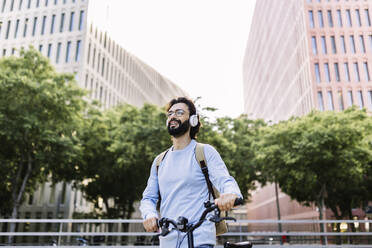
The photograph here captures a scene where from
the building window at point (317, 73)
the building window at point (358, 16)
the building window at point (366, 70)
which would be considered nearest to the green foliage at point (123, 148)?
the building window at point (317, 73)

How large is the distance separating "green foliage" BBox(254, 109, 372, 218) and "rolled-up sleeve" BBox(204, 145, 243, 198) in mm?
18265

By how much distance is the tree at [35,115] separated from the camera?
57.1ft

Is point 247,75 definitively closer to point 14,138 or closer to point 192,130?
point 14,138

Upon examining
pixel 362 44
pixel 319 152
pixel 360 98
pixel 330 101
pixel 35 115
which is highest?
pixel 362 44

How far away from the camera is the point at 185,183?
2455 millimetres

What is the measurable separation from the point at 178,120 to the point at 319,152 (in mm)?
18607

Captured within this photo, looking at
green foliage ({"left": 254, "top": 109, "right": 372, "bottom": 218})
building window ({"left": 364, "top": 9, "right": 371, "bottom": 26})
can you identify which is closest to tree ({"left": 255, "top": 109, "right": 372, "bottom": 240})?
green foliage ({"left": 254, "top": 109, "right": 372, "bottom": 218})

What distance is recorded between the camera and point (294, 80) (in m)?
50.3

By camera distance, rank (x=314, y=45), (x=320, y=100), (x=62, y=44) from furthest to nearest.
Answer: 1. (x=314, y=45)
2. (x=320, y=100)
3. (x=62, y=44)

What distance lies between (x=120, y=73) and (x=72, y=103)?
108ft

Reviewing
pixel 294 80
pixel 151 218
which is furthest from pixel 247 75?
pixel 151 218

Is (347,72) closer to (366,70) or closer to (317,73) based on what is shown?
(366,70)

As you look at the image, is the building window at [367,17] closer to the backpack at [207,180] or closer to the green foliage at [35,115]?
the green foliage at [35,115]

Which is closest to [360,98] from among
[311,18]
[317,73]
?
[317,73]
